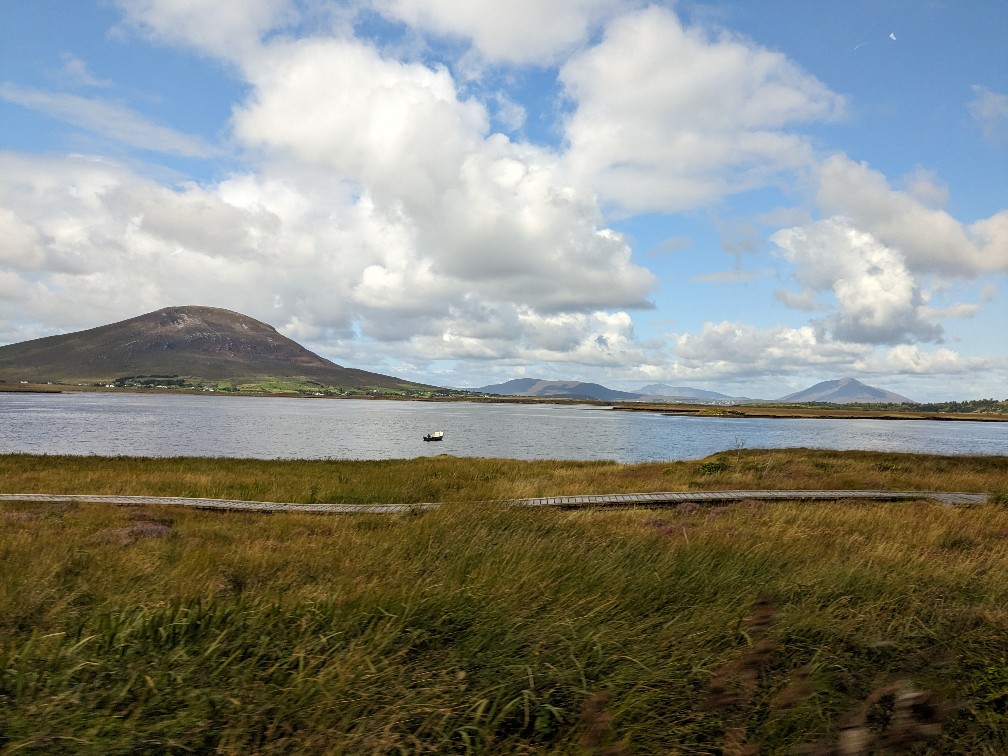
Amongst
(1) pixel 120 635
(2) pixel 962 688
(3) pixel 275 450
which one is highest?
(1) pixel 120 635

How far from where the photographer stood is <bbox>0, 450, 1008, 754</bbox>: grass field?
11.7 ft

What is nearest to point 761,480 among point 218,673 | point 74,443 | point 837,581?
point 837,581

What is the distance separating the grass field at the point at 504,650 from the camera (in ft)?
11.7

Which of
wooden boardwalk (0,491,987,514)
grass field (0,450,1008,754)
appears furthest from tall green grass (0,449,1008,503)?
grass field (0,450,1008,754)

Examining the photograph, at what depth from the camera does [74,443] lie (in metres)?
61.6

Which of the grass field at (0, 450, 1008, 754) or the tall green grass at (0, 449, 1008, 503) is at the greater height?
the grass field at (0, 450, 1008, 754)

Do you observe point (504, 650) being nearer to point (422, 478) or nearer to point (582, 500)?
point (582, 500)

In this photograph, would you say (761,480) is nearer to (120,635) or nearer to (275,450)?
(120,635)

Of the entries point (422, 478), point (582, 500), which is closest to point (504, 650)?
point (582, 500)

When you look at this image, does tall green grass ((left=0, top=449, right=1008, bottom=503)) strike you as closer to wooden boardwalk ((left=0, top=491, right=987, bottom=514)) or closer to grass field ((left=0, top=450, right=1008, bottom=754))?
wooden boardwalk ((left=0, top=491, right=987, bottom=514))

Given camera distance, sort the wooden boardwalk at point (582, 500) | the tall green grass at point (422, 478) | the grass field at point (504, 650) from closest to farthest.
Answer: the grass field at point (504, 650), the wooden boardwalk at point (582, 500), the tall green grass at point (422, 478)

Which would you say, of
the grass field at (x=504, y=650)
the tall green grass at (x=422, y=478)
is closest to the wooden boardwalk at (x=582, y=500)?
the tall green grass at (x=422, y=478)

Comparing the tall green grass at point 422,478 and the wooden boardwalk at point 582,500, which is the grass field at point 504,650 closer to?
the wooden boardwalk at point 582,500

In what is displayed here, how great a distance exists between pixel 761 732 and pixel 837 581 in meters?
3.63
